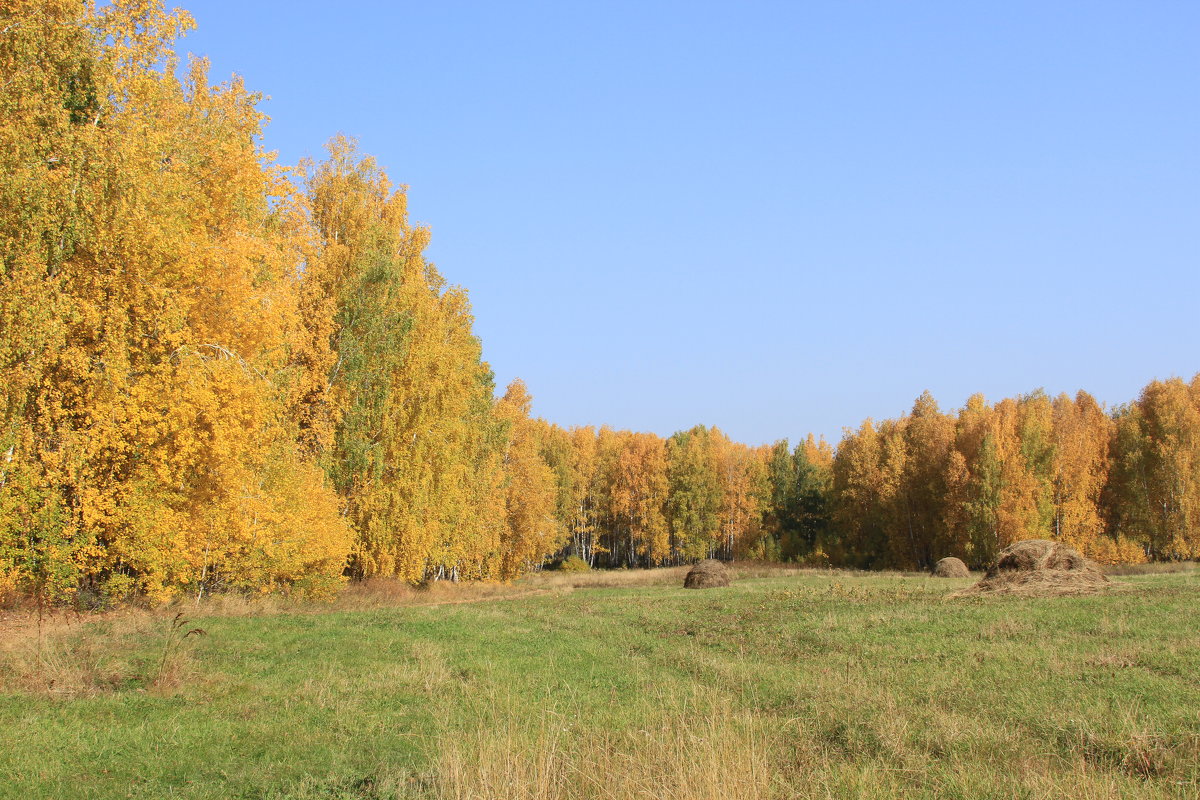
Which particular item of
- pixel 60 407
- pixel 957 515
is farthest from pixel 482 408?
pixel 957 515

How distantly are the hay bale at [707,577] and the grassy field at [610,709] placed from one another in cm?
1669

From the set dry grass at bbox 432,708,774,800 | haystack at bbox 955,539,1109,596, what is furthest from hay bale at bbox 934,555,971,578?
dry grass at bbox 432,708,774,800

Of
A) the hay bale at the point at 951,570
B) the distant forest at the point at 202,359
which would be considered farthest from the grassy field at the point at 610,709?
the hay bale at the point at 951,570

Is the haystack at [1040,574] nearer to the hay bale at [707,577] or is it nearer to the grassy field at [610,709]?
the grassy field at [610,709]

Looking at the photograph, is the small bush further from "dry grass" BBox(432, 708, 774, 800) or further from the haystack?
"dry grass" BBox(432, 708, 774, 800)

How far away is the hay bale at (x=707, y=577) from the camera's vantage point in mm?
34719

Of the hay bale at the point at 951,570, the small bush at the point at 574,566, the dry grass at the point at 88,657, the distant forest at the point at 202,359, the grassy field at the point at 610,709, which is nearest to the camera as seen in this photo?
the grassy field at the point at 610,709

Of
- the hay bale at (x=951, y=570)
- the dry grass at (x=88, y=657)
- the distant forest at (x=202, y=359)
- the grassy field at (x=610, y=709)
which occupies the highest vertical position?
the distant forest at (x=202, y=359)

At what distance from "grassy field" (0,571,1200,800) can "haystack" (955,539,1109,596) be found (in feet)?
11.8

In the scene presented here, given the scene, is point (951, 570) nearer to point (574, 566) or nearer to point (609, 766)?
point (609, 766)

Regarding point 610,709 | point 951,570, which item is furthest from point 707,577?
point 610,709

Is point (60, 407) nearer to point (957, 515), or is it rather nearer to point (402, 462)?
point (402, 462)

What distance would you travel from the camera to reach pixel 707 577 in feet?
115

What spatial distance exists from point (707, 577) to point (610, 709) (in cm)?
2536
